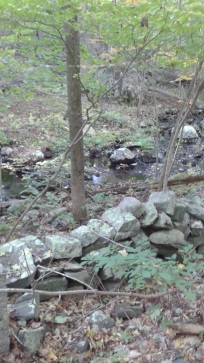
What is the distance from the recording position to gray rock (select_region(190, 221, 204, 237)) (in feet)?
16.5

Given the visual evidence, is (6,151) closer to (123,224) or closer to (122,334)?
(123,224)

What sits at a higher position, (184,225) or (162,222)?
(162,222)

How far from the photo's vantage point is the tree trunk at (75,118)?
429cm

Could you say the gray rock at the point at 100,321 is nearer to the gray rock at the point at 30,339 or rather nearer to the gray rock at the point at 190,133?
the gray rock at the point at 30,339

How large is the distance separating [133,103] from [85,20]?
14.0 metres

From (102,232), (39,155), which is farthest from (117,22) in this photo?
(39,155)

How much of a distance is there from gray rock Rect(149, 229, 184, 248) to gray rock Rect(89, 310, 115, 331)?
1.45 m

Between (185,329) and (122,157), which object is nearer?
(185,329)

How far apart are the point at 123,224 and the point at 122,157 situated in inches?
311

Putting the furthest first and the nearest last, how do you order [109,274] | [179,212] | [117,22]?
[179,212]
[109,274]
[117,22]

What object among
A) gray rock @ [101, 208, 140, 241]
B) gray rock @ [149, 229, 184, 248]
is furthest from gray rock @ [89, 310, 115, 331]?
gray rock @ [149, 229, 184, 248]

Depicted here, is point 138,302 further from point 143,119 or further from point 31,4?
point 143,119

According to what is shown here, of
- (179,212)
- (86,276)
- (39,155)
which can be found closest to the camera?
(86,276)

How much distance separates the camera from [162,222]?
451cm
